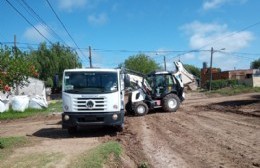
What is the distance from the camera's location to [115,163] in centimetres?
1005

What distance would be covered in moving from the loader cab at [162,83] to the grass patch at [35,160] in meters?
13.5

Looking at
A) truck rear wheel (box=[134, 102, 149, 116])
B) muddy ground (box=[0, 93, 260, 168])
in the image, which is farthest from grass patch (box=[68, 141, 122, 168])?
truck rear wheel (box=[134, 102, 149, 116])

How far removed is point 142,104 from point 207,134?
29.5 ft

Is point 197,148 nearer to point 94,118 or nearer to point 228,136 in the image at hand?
point 228,136

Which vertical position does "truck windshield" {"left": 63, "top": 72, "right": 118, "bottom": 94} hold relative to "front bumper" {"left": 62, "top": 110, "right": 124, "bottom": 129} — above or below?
above

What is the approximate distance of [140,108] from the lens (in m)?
22.8

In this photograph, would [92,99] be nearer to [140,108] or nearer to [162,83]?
[140,108]

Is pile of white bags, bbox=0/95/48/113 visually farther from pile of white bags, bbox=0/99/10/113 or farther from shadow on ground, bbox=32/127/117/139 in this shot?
shadow on ground, bbox=32/127/117/139

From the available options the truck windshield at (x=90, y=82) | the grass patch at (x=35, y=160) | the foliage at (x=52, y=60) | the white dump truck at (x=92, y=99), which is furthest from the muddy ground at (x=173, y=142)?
the foliage at (x=52, y=60)

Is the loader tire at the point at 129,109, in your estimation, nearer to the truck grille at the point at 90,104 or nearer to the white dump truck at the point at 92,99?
the white dump truck at the point at 92,99

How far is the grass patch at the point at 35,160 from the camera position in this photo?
384 inches

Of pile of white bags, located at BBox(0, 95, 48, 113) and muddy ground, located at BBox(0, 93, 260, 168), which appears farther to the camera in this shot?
pile of white bags, located at BBox(0, 95, 48, 113)

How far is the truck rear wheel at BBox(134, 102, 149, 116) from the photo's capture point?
22703mm

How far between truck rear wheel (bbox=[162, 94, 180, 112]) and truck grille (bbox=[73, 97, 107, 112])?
902 cm
